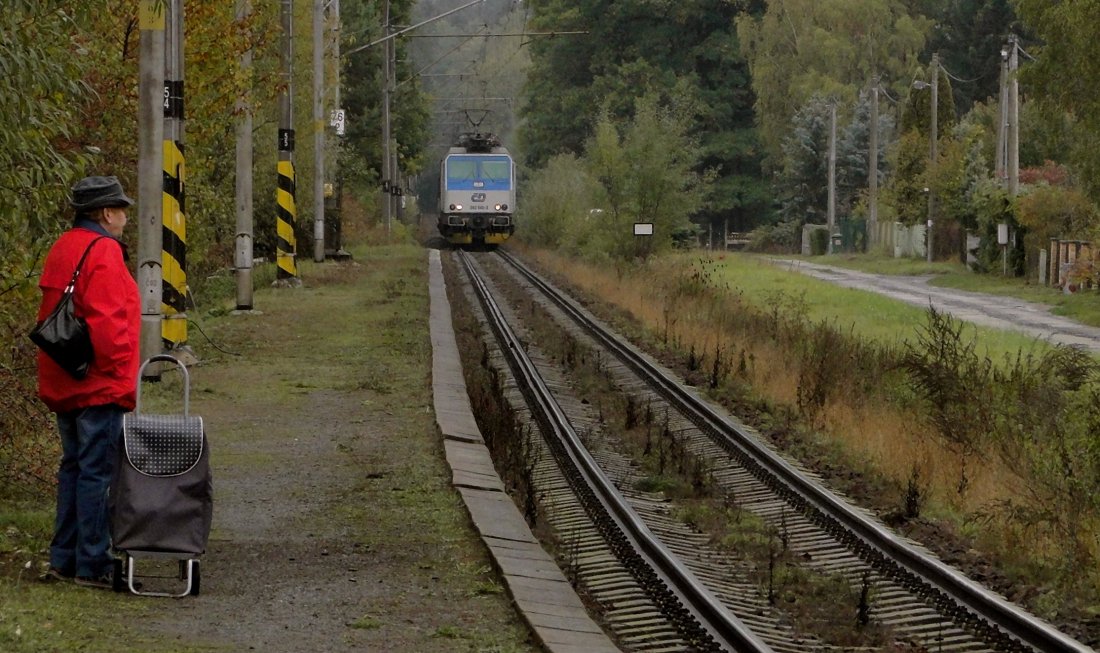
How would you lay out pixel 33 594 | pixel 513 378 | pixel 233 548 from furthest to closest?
pixel 513 378 → pixel 233 548 → pixel 33 594

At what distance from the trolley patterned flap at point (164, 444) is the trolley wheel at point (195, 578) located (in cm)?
54

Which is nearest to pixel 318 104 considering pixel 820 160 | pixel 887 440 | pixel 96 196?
pixel 887 440

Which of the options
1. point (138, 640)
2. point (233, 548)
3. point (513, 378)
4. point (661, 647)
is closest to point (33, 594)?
point (138, 640)

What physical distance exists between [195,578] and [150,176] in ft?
27.7

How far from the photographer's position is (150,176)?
16.4 meters

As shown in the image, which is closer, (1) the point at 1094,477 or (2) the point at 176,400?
(1) the point at 1094,477

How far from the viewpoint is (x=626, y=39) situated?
89000mm

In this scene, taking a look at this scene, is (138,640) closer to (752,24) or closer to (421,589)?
(421,589)

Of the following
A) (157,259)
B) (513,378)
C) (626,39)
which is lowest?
(513,378)

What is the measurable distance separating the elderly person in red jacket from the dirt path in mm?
511

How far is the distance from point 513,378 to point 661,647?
12782 mm

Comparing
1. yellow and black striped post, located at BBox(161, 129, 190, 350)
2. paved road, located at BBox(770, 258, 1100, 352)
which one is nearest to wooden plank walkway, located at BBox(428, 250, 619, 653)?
yellow and black striped post, located at BBox(161, 129, 190, 350)

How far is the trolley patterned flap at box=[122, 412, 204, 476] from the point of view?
8.27 metres

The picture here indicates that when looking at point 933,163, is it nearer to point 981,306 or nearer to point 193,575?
point 981,306
